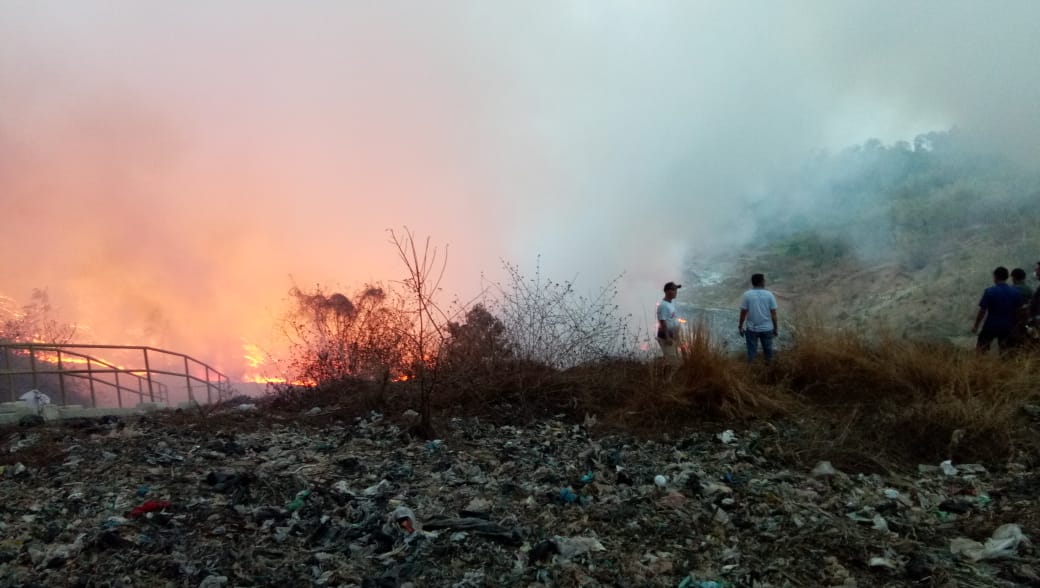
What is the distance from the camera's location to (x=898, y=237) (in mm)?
19797

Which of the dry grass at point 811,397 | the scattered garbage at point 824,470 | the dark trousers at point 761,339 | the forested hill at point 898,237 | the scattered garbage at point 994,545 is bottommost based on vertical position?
the scattered garbage at point 994,545

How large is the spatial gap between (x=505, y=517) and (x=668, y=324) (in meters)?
4.72

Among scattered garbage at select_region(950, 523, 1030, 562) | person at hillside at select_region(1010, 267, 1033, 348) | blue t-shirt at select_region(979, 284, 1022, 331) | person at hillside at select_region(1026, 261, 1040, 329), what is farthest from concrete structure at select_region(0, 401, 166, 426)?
person at hillside at select_region(1026, 261, 1040, 329)

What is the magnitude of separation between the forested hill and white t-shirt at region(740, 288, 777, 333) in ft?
19.3

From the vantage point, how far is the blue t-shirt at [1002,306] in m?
7.31

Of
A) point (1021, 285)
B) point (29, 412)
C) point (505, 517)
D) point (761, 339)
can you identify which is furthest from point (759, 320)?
point (29, 412)

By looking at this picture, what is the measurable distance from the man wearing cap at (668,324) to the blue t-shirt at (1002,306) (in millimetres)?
3807

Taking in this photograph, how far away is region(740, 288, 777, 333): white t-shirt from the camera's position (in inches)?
298

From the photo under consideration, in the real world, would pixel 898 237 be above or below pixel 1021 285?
above

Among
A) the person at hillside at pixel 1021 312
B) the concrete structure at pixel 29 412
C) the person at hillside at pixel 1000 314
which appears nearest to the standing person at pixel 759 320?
the person at hillside at pixel 1000 314

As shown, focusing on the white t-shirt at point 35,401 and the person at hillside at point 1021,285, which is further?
the white t-shirt at point 35,401

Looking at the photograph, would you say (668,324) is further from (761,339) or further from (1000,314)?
(1000,314)

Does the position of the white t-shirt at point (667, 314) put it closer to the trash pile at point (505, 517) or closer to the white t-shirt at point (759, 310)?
the white t-shirt at point (759, 310)

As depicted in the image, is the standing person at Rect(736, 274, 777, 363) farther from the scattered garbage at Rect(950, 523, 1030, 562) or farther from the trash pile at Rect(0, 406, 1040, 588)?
the scattered garbage at Rect(950, 523, 1030, 562)
